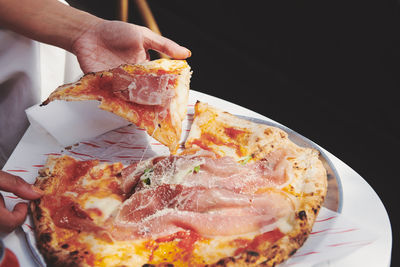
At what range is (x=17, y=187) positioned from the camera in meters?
1.17

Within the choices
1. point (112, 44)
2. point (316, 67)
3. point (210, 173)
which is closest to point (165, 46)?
point (112, 44)

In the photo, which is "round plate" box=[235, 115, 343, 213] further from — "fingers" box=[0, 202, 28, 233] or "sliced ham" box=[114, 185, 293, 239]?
"fingers" box=[0, 202, 28, 233]

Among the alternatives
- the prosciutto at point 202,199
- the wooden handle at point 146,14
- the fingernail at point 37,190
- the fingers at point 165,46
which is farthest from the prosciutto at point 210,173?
the wooden handle at point 146,14

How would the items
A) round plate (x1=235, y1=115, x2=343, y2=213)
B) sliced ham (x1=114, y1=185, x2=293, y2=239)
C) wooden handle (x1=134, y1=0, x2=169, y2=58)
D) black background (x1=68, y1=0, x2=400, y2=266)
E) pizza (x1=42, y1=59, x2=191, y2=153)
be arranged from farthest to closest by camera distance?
wooden handle (x1=134, y1=0, x2=169, y2=58)
black background (x1=68, y1=0, x2=400, y2=266)
pizza (x1=42, y1=59, x2=191, y2=153)
round plate (x1=235, y1=115, x2=343, y2=213)
sliced ham (x1=114, y1=185, x2=293, y2=239)

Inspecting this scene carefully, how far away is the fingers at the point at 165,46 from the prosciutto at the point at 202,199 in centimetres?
71

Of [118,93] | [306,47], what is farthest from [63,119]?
[306,47]

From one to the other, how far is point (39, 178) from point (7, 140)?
587mm

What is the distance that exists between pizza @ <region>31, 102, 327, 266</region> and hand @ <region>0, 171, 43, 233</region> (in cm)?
4

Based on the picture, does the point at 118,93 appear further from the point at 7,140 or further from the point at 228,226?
the point at 228,226

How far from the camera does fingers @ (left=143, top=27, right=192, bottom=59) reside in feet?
6.30

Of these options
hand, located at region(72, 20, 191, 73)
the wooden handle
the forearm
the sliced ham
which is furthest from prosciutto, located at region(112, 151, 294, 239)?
the wooden handle

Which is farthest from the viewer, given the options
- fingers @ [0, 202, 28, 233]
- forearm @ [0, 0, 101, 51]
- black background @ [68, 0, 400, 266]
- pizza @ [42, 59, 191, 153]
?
black background @ [68, 0, 400, 266]

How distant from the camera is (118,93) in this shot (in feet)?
5.30

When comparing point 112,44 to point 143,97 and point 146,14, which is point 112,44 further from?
point 146,14
